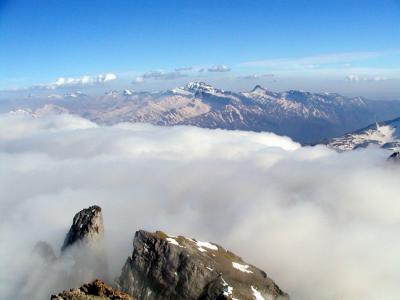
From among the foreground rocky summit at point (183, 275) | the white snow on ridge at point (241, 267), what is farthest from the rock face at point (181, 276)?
the white snow on ridge at point (241, 267)

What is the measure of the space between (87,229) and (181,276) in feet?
191

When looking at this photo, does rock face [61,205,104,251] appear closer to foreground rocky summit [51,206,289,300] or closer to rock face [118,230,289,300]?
foreground rocky summit [51,206,289,300]

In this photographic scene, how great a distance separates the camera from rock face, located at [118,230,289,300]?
149000 mm

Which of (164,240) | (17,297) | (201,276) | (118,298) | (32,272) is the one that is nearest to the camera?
(118,298)

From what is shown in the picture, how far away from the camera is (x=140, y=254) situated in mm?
161000

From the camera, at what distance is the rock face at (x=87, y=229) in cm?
19250

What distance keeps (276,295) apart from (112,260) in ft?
241

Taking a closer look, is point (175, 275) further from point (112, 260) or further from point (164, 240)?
point (112, 260)

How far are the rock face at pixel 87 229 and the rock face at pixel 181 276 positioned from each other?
117 ft

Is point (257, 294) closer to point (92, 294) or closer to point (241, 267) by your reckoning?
point (241, 267)

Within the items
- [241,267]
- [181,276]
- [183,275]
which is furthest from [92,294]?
[241,267]

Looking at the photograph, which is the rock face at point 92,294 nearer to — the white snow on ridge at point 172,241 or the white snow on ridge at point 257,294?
the white snow on ridge at point 172,241

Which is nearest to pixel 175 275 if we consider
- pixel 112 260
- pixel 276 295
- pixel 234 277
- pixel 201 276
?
pixel 201 276

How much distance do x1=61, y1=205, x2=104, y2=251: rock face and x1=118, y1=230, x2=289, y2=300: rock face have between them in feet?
117
